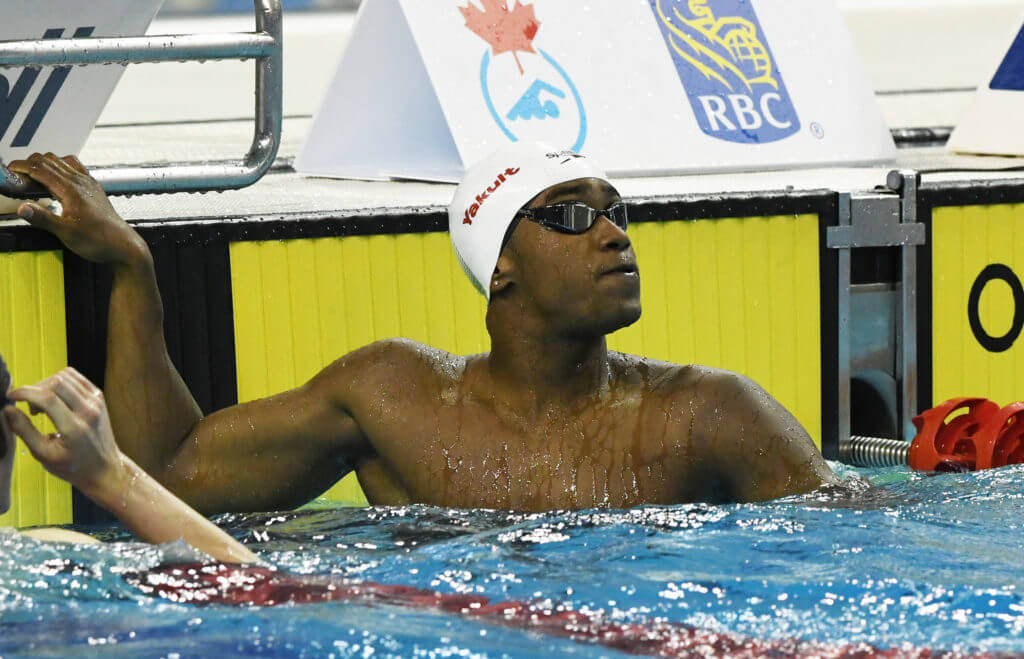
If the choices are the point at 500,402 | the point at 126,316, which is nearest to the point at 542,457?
the point at 500,402

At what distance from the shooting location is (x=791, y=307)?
3.69m

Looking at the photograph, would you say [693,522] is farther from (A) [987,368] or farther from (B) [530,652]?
(A) [987,368]

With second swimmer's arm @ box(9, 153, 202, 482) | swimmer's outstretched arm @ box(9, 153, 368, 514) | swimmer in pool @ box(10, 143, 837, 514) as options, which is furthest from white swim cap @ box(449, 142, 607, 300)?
second swimmer's arm @ box(9, 153, 202, 482)

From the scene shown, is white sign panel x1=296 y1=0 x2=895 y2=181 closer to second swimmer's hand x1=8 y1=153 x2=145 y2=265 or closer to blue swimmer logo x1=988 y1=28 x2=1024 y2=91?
blue swimmer logo x1=988 y1=28 x2=1024 y2=91

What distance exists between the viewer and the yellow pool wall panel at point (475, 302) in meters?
3.28

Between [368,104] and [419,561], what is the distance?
195 centimetres

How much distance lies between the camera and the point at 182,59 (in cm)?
296

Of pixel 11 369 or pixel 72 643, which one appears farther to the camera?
pixel 11 369

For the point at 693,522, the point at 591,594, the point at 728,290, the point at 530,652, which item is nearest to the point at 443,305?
the point at 728,290

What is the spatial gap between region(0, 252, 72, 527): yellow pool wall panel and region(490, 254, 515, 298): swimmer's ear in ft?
2.79

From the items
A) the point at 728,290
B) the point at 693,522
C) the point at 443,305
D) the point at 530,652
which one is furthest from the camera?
the point at 728,290

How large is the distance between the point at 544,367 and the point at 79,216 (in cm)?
88

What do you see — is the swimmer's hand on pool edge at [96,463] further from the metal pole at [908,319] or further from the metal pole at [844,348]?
the metal pole at [908,319]

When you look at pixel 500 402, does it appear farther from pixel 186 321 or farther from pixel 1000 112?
pixel 1000 112
